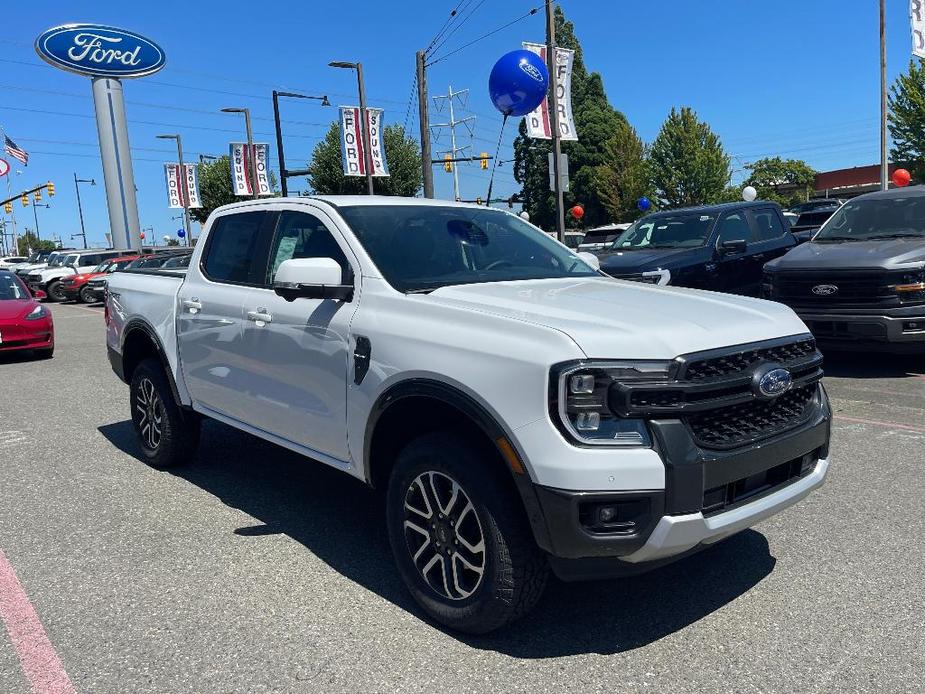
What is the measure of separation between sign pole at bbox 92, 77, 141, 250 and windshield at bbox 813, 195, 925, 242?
3611cm

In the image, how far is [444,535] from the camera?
3.12 m

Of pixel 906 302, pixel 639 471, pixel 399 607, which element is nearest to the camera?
pixel 639 471

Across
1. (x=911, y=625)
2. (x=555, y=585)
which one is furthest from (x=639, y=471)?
(x=911, y=625)

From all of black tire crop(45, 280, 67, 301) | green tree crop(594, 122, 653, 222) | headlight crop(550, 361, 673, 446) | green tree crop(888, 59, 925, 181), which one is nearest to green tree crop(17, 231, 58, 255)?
green tree crop(594, 122, 653, 222)

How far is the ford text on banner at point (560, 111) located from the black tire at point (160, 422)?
13414 millimetres

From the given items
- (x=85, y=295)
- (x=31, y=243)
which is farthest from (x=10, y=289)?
(x=31, y=243)

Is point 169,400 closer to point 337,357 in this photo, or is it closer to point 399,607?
point 337,357

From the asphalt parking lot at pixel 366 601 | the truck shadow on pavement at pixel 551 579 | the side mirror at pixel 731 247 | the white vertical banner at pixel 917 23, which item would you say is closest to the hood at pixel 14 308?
the asphalt parking lot at pixel 366 601

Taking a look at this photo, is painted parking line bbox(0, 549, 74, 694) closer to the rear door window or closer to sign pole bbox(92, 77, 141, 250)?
the rear door window

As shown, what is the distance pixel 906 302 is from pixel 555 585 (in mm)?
5873

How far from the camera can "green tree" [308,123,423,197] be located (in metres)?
47.2

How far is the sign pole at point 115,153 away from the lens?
3884cm

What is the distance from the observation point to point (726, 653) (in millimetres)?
2953

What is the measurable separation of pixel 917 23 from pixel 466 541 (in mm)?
22979
